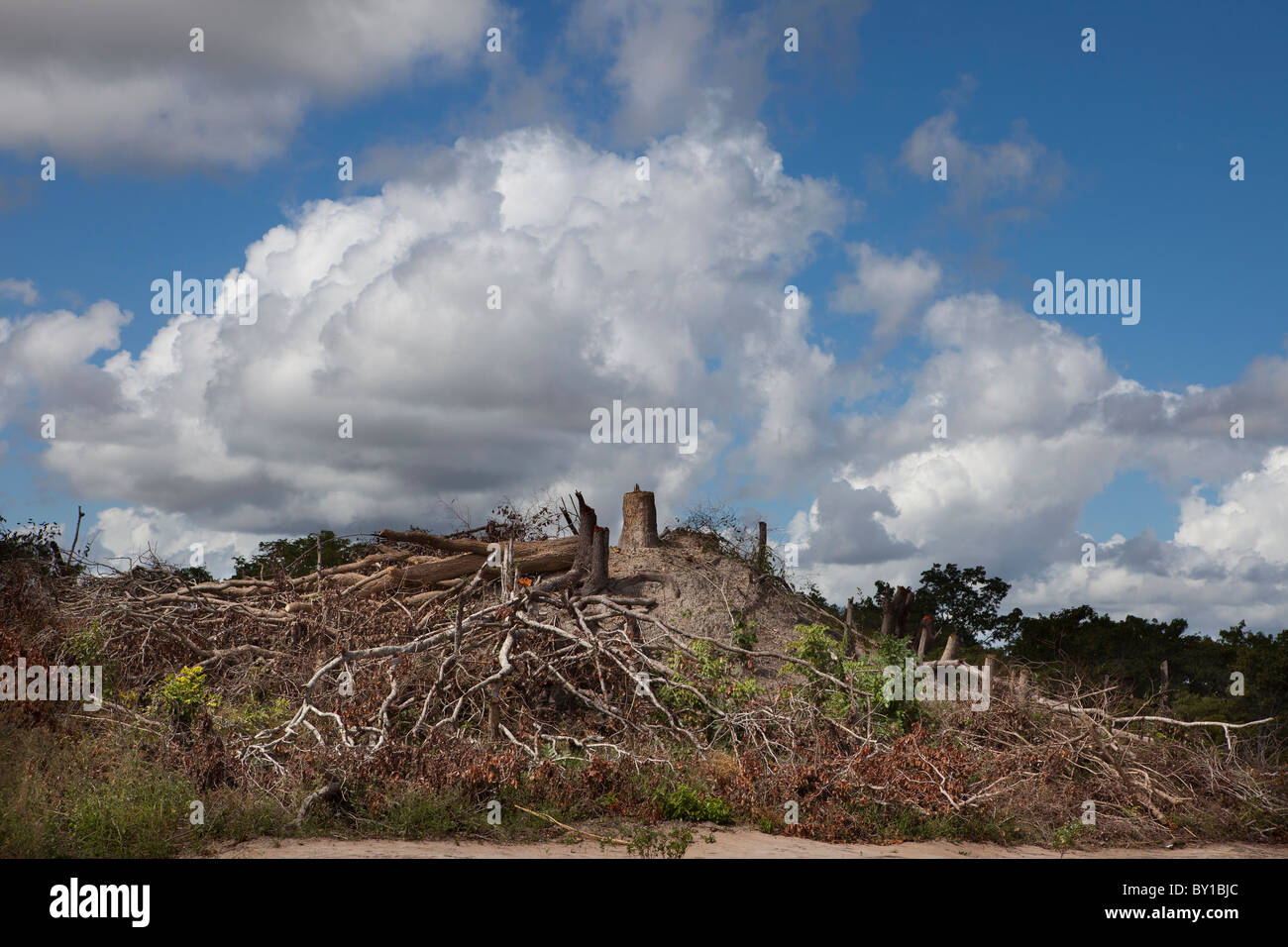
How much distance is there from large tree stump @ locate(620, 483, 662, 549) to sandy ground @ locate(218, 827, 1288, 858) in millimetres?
8907

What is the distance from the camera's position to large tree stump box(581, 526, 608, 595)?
16203mm

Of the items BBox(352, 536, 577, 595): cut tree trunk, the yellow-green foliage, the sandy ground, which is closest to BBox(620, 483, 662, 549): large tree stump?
BBox(352, 536, 577, 595): cut tree trunk

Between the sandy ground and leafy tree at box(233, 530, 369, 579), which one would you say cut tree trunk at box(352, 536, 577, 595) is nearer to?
leafy tree at box(233, 530, 369, 579)

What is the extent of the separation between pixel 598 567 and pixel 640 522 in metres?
2.70

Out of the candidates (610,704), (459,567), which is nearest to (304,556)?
(459,567)

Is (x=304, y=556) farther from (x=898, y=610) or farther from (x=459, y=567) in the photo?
(x=898, y=610)

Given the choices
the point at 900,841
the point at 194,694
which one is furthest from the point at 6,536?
the point at 900,841

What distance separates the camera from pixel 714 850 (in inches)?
361

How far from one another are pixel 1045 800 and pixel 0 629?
13.8 m

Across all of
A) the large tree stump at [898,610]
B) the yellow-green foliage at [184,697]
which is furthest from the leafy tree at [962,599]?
the yellow-green foliage at [184,697]

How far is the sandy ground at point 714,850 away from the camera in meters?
8.66

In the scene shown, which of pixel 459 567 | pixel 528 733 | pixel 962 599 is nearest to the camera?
pixel 528 733

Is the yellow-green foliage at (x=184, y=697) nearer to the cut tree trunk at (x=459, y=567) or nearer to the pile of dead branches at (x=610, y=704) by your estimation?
the pile of dead branches at (x=610, y=704)

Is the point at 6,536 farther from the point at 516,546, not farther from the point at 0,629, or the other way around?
the point at 516,546
